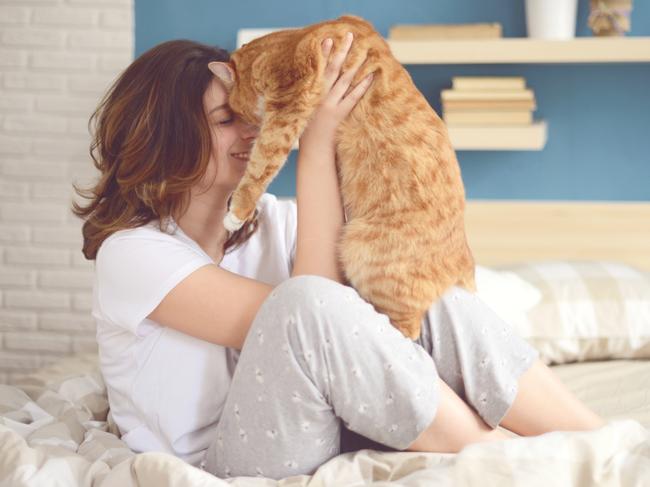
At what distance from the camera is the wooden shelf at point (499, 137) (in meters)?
2.78

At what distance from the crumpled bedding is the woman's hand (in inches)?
22.7

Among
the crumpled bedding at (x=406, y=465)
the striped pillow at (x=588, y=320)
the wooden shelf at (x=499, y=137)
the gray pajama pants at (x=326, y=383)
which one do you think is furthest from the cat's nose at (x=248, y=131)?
the wooden shelf at (x=499, y=137)

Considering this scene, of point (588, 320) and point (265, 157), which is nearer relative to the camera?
point (265, 157)

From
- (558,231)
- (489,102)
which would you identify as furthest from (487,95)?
(558,231)

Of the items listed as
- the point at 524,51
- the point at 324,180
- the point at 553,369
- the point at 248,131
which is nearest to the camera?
the point at 324,180

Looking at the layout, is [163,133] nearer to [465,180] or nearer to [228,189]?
[228,189]

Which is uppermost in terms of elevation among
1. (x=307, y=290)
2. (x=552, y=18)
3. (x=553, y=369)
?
(x=552, y=18)

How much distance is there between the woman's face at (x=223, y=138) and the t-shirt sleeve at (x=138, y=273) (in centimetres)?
20

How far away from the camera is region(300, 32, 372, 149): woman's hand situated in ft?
5.31

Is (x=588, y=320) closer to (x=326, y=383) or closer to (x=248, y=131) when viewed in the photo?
(x=248, y=131)

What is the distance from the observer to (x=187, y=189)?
171cm

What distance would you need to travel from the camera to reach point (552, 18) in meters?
2.77

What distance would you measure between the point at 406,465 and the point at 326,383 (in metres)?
0.18

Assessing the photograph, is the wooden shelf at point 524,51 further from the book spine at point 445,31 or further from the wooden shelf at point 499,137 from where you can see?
the wooden shelf at point 499,137
